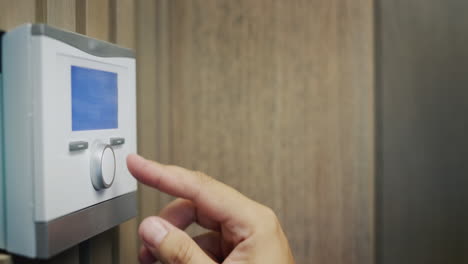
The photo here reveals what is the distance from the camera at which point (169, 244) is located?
36 centimetres

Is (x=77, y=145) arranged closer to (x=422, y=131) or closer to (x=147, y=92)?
(x=147, y=92)

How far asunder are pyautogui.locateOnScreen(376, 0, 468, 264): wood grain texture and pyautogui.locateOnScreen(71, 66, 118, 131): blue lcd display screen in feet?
1.26

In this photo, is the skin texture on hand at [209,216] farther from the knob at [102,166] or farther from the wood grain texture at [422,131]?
the wood grain texture at [422,131]

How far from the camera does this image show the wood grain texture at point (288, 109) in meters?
0.50

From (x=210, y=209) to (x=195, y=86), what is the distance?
0.18 m

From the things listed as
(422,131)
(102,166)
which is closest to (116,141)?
(102,166)

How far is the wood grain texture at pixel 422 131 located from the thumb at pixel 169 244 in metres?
0.33

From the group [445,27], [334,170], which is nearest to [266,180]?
[334,170]

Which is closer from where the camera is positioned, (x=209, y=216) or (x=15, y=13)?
(x=15, y=13)

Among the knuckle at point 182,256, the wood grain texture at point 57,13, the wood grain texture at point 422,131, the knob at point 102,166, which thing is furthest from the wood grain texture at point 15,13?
the wood grain texture at point 422,131

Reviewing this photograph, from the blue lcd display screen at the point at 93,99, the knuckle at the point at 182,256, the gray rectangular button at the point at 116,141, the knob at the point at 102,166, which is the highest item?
the blue lcd display screen at the point at 93,99

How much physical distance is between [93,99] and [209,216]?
0.17m

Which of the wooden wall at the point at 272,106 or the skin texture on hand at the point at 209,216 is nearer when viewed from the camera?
the skin texture on hand at the point at 209,216

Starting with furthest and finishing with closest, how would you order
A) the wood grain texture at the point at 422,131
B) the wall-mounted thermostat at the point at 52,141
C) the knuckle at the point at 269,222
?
the wood grain texture at the point at 422,131 < the knuckle at the point at 269,222 < the wall-mounted thermostat at the point at 52,141
